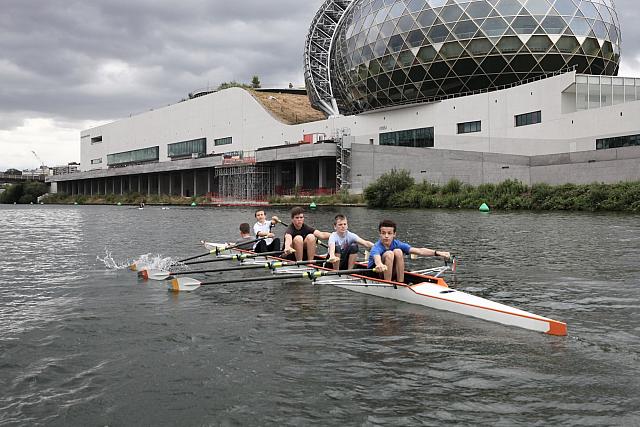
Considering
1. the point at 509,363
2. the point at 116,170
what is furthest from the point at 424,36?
the point at 116,170

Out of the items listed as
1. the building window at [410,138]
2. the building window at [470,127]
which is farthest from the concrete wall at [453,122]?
the building window at [410,138]

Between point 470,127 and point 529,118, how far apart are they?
690 centimetres

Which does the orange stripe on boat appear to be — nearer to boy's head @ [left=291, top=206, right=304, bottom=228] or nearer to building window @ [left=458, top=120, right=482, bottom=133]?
boy's head @ [left=291, top=206, right=304, bottom=228]

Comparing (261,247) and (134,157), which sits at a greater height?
(134,157)

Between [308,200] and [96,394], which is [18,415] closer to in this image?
[96,394]

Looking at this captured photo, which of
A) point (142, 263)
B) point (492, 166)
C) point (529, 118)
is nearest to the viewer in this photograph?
point (142, 263)

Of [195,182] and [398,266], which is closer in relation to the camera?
[398,266]

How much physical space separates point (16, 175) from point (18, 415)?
A: 142 metres

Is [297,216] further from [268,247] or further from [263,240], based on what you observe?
[268,247]

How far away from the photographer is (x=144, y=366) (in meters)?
7.96

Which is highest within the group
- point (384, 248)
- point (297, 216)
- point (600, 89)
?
point (600, 89)

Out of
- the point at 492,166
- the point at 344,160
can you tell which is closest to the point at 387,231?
the point at 492,166

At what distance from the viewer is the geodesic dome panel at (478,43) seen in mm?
55506

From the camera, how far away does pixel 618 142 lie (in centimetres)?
4306
